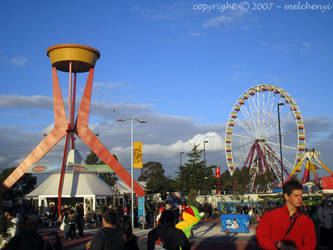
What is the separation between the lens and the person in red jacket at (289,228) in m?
3.37

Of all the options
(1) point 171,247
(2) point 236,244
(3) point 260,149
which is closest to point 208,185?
(3) point 260,149

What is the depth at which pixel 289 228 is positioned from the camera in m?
3.39

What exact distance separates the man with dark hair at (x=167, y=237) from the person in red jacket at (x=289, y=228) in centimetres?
151

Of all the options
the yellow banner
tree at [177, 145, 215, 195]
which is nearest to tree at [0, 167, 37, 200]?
tree at [177, 145, 215, 195]

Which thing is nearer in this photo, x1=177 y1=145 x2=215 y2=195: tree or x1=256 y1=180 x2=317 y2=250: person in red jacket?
x1=256 y1=180 x2=317 y2=250: person in red jacket

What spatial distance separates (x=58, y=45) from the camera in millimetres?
27672

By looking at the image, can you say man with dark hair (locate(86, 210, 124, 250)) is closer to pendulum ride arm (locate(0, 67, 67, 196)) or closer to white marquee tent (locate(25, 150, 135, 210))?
pendulum ride arm (locate(0, 67, 67, 196))

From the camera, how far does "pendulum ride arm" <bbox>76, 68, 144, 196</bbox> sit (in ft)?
94.8

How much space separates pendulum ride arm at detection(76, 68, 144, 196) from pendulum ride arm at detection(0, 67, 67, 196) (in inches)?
48.7

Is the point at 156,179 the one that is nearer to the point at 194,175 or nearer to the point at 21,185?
the point at 194,175

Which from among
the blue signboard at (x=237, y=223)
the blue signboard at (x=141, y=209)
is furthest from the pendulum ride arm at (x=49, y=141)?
the blue signboard at (x=237, y=223)

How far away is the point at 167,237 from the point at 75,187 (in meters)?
27.3

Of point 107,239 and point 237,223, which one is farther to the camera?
point 237,223

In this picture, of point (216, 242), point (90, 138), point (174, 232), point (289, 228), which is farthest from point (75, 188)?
point (289, 228)
